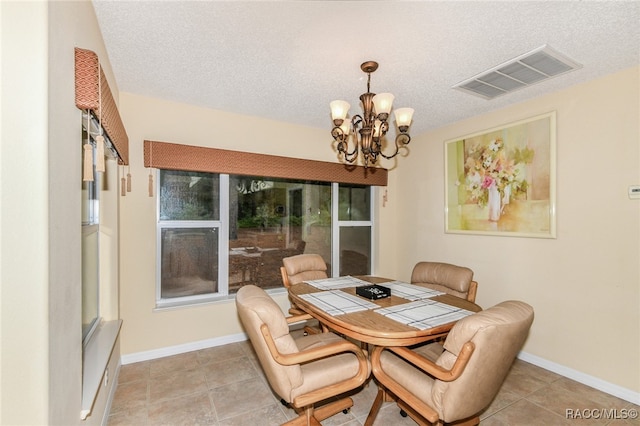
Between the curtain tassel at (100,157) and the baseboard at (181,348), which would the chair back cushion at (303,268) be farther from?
the curtain tassel at (100,157)

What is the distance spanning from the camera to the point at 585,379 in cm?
247

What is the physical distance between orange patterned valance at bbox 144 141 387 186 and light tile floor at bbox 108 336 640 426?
1943mm

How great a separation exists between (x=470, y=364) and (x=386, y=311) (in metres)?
0.63

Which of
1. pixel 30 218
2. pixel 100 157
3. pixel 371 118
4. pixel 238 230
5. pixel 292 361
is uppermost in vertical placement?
pixel 371 118

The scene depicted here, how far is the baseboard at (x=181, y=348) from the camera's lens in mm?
2789

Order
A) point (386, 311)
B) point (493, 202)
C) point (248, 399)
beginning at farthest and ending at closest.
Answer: point (493, 202), point (248, 399), point (386, 311)

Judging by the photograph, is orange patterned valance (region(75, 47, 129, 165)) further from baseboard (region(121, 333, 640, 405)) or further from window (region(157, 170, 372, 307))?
baseboard (region(121, 333, 640, 405))

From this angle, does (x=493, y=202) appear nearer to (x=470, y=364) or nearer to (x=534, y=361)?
Result: (x=534, y=361)

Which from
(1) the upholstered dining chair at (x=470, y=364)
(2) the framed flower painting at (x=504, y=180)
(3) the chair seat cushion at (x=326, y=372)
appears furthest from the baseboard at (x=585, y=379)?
(3) the chair seat cushion at (x=326, y=372)

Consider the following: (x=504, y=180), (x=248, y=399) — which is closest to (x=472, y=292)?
(x=504, y=180)

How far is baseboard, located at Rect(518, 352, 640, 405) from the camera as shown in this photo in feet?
7.35

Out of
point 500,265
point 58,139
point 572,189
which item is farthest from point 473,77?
point 58,139

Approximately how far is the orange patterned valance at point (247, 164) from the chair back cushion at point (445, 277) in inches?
65.7

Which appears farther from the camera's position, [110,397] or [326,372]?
[110,397]
